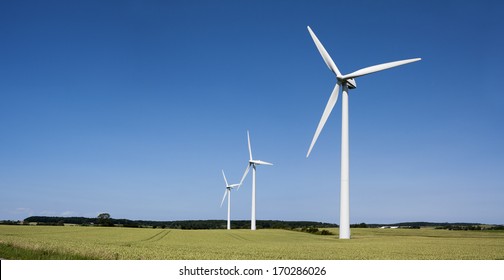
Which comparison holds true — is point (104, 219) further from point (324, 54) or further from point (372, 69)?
point (372, 69)

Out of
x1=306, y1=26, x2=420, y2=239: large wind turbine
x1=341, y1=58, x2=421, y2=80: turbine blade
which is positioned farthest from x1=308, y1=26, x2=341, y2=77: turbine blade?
x1=341, y1=58, x2=421, y2=80: turbine blade

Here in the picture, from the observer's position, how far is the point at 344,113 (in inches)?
2215

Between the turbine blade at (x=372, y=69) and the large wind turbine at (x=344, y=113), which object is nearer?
the large wind turbine at (x=344, y=113)

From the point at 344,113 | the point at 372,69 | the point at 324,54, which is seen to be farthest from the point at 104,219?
the point at 372,69

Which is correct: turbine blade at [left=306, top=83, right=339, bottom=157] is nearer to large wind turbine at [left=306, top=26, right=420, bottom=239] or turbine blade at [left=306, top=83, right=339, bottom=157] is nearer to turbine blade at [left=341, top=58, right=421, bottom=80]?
large wind turbine at [left=306, top=26, right=420, bottom=239]

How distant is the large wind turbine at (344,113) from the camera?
5303 centimetres

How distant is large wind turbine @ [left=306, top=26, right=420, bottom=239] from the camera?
5303cm

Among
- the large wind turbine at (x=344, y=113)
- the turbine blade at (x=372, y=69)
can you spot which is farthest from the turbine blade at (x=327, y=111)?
the turbine blade at (x=372, y=69)

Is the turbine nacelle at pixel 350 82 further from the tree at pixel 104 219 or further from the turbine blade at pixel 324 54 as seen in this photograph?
the tree at pixel 104 219
